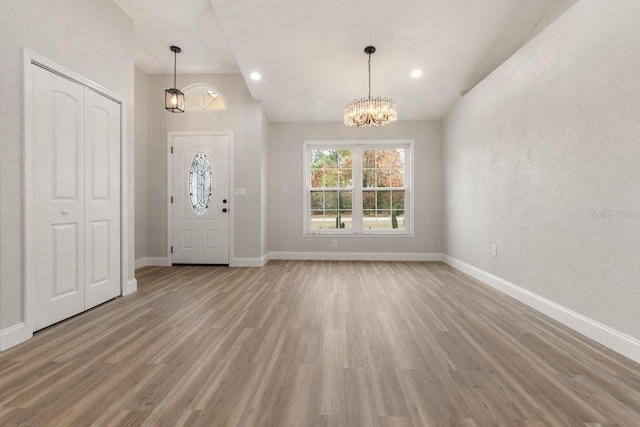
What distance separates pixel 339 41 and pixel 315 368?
3.68 m

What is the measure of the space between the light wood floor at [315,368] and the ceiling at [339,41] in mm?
3140

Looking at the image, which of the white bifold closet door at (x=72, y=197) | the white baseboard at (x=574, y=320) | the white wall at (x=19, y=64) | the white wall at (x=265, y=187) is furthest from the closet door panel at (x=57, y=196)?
the white baseboard at (x=574, y=320)

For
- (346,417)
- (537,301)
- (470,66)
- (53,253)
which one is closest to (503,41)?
(470,66)

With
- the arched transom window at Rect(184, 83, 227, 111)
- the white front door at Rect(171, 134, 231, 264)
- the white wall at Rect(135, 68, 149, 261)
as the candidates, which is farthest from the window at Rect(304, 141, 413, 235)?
the white wall at Rect(135, 68, 149, 261)

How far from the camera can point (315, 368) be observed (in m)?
1.87

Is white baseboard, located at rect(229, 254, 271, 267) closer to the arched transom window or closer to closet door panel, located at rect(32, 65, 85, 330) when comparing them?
closet door panel, located at rect(32, 65, 85, 330)

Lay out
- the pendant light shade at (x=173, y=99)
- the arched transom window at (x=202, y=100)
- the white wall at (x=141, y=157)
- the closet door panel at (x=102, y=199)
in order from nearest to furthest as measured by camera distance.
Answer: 1. the closet door panel at (x=102, y=199)
2. the pendant light shade at (x=173, y=99)
3. the white wall at (x=141, y=157)
4. the arched transom window at (x=202, y=100)

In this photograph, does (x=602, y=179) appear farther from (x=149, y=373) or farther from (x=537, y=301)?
(x=149, y=373)

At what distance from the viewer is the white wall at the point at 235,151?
524cm

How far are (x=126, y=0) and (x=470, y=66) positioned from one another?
4.34 meters

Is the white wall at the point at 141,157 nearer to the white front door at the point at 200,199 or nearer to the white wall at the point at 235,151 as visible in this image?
the white wall at the point at 235,151

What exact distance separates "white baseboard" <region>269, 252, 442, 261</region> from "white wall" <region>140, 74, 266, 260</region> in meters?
0.85

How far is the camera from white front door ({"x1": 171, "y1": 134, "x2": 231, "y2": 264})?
5.29m

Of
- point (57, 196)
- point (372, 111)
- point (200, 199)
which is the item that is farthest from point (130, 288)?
point (372, 111)
